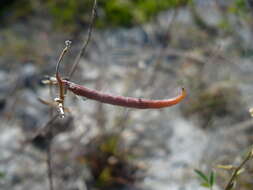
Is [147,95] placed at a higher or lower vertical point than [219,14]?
lower

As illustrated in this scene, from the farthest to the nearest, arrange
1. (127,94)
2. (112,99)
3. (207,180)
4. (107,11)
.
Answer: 1. (107,11)
2. (127,94)
3. (207,180)
4. (112,99)

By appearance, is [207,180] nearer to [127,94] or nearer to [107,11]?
[127,94]

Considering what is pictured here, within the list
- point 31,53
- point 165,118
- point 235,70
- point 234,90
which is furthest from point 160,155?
point 31,53

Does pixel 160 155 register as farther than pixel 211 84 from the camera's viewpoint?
No

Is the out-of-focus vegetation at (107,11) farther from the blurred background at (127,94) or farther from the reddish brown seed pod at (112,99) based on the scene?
the reddish brown seed pod at (112,99)

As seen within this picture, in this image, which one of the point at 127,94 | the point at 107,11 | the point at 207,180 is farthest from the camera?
the point at 107,11

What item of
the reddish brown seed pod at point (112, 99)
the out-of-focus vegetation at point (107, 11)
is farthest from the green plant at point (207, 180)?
the out-of-focus vegetation at point (107, 11)

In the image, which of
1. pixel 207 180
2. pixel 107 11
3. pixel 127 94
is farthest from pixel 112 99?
pixel 107 11

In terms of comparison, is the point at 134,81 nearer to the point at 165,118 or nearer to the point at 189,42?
the point at 165,118
